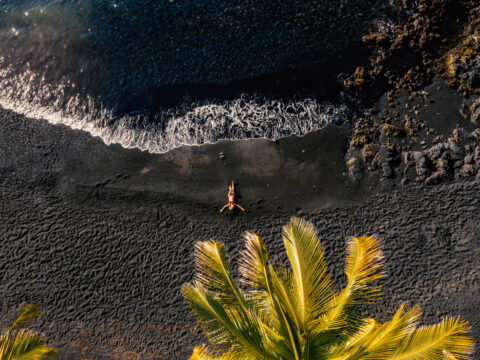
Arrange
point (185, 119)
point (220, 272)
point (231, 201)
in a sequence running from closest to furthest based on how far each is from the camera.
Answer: point (220, 272) → point (231, 201) → point (185, 119)

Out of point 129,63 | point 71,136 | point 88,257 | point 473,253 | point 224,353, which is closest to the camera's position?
point 224,353

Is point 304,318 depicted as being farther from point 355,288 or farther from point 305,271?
point 355,288

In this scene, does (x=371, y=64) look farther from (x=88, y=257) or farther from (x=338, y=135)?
(x=88, y=257)

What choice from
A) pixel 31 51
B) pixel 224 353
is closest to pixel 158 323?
pixel 224 353

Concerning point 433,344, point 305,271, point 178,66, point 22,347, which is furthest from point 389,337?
point 178,66

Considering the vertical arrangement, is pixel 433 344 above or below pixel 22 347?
above

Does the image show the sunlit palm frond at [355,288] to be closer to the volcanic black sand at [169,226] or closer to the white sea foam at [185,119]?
the volcanic black sand at [169,226]

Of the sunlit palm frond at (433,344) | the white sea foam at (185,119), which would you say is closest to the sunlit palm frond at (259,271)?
the sunlit palm frond at (433,344)
